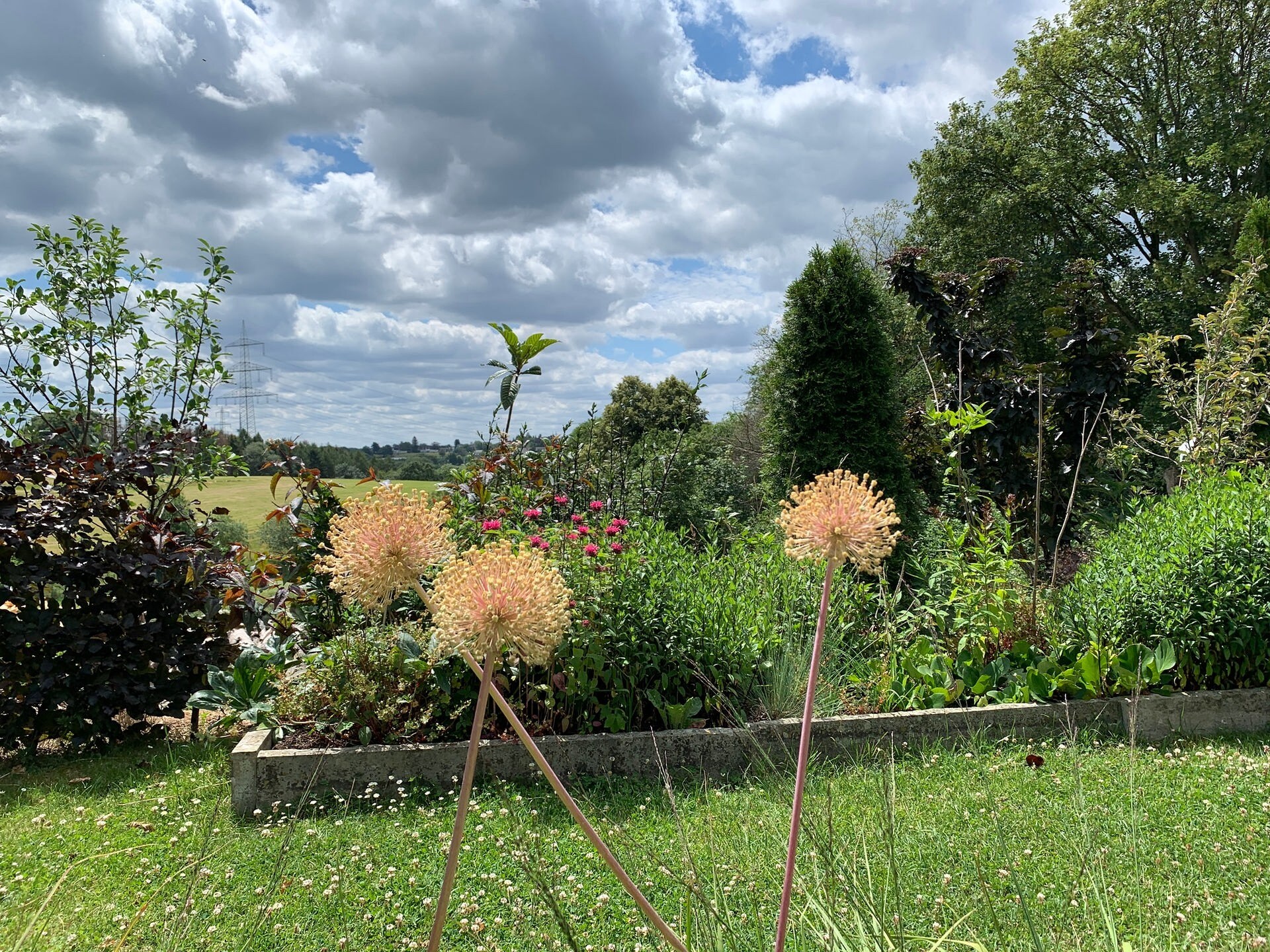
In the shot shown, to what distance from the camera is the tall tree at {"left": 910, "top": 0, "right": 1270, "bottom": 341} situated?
16.2m

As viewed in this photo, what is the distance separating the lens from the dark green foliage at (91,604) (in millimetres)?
4285

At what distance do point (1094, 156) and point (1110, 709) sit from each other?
59.4ft

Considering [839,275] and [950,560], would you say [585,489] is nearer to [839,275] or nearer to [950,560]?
[839,275]

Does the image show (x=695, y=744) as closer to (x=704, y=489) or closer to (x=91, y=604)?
(x=91, y=604)

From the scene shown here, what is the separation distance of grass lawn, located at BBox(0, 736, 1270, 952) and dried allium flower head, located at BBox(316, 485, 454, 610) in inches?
21.6

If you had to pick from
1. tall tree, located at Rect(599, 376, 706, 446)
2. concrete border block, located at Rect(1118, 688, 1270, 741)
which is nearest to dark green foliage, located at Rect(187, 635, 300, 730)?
concrete border block, located at Rect(1118, 688, 1270, 741)

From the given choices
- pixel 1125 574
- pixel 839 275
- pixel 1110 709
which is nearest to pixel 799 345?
pixel 839 275

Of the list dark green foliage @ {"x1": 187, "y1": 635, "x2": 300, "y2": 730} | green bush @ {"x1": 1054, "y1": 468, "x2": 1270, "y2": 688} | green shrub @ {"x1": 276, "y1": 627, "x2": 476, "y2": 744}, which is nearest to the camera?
green shrub @ {"x1": 276, "y1": 627, "x2": 476, "y2": 744}

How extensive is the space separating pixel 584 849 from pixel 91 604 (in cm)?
329

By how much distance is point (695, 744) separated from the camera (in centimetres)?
380

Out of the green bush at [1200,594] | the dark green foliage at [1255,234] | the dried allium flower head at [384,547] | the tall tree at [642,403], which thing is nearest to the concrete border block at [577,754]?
the green bush at [1200,594]

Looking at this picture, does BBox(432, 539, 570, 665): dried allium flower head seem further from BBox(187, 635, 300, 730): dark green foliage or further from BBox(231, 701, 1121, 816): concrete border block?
BBox(187, 635, 300, 730): dark green foliage

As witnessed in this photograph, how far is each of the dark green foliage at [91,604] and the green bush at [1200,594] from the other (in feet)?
17.0

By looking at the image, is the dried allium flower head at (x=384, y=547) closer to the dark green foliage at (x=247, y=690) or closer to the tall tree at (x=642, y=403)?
the dark green foliage at (x=247, y=690)
